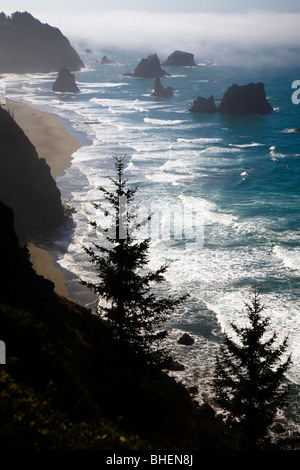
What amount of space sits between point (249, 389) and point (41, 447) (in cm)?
1110

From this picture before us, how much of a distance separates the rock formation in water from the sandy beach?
4.22 m

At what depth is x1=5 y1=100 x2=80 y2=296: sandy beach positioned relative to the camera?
39781 millimetres

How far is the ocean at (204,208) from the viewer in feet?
113

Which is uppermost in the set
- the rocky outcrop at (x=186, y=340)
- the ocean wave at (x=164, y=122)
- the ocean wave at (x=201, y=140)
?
the ocean wave at (x=164, y=122)

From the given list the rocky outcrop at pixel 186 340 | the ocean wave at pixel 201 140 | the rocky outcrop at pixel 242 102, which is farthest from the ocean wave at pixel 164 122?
the rocky outcrop at pixel 186 340

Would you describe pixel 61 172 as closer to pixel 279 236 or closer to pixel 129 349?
pixel 279 236

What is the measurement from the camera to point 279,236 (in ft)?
157

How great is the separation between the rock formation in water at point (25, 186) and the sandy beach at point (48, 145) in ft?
13.8

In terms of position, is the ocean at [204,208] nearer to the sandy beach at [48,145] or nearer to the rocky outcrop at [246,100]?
the sandy beach at [48,145]

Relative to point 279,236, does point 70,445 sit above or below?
below

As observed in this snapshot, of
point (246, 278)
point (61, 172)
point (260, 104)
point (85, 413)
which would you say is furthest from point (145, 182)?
point (260, 104)

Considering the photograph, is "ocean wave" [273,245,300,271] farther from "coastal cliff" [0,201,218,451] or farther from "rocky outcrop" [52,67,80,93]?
"rocky outcrop" [52,67,80,93]

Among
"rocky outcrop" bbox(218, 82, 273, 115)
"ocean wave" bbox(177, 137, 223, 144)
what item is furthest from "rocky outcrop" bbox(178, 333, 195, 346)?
"rocky outcrop" bbox(218, 82, 273, 115)

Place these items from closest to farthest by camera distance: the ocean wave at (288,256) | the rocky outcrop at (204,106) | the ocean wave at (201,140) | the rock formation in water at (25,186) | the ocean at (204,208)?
the ocean at (204,208)
the ocean wave at (288,256)
the rock formation in water at (25,186)
the ocean wave at (201,140)
the rocky outcrop at (204,106)
